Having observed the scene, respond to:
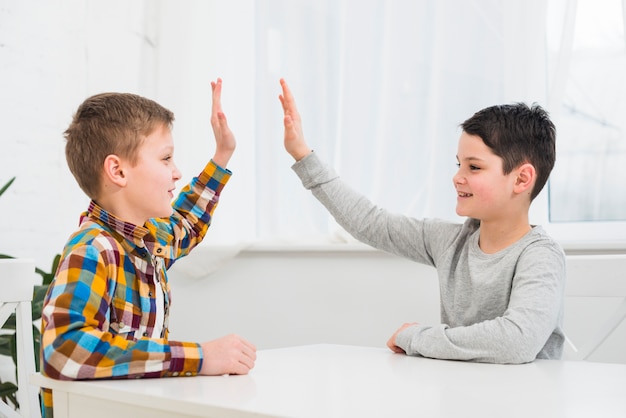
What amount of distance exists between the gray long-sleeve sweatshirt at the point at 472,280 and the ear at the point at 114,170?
42cm

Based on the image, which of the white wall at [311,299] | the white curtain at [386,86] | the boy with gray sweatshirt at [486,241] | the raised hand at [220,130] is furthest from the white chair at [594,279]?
the raised hand at [220,130]

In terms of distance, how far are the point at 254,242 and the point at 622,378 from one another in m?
1.53

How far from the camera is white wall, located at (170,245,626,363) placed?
75.5 inches

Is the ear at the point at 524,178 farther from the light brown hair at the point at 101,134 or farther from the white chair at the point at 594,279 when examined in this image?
the light brown hair at the point at 101,134

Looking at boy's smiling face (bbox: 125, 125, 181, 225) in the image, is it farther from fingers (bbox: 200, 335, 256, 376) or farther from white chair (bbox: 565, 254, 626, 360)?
white chair (bbox: 565, 254, 626, 360)

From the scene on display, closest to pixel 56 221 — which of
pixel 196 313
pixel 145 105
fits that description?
pixel 196 313

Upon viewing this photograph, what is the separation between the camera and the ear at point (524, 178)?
4.37ft

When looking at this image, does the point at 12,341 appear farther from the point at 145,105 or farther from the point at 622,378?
the point at 622,378

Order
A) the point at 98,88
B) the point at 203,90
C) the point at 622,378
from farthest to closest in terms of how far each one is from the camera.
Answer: the point at 98,88
the point at 203,90
the point at 622,378

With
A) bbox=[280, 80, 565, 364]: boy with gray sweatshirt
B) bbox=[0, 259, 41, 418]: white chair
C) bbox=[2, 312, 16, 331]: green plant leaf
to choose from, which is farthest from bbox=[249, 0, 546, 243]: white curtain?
bbox=[0, 259, 41, 418]: white chair

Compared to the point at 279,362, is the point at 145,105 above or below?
above

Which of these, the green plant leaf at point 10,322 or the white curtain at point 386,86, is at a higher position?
the white curtain at point 386,86

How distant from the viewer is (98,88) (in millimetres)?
2730

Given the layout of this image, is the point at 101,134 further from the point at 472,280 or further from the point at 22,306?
the point at 472,280
